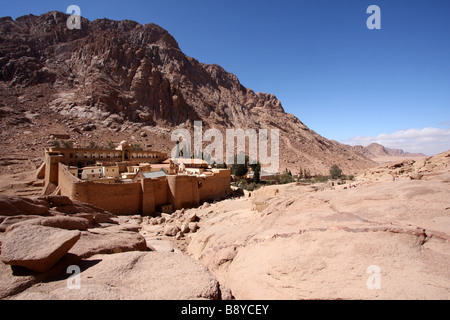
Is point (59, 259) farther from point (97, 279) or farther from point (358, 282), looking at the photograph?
point (358, 282)

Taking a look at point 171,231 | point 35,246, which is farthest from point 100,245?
point 171,231

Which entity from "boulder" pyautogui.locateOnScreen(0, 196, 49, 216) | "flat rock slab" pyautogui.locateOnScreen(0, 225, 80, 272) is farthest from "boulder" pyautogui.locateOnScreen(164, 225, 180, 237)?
"flat rock slab" pyautogui.locateOnScreen(0, 225, 80, 272)

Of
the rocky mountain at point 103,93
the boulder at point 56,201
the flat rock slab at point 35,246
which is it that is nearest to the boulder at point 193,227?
the boulder at point 56,201

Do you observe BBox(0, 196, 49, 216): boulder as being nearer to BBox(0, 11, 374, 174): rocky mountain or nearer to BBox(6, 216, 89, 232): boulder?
BBox(6, 216, 89, 232): boulder

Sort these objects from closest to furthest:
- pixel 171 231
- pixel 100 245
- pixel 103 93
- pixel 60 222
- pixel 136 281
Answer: pixel 136 281 < pixel 100 245 < pixel 60 222 < pixel 171 231 < pixel 103 93

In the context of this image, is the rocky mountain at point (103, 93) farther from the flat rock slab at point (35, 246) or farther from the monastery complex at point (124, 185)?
the flat rock slab at point (35, 246)

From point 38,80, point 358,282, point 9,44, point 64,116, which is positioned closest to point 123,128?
point 64,116

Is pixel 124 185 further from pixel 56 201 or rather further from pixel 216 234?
pixel 216 234
